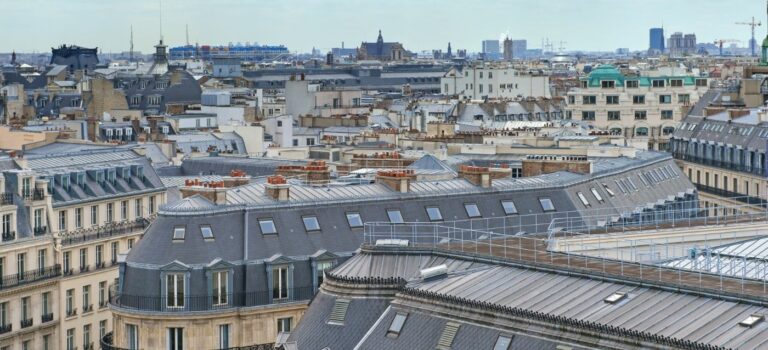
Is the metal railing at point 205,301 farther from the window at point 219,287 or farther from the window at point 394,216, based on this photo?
the window at point 394,216

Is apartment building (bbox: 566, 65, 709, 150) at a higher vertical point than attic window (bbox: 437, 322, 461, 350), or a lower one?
higher

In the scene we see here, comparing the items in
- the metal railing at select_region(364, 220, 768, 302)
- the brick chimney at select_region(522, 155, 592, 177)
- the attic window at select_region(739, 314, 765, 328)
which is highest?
the brick chimney at select_region(522, 155, 592, 177)

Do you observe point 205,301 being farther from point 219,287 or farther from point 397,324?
point 397,324

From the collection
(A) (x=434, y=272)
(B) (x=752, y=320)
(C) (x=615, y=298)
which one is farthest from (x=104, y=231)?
Result: (B) (x=752, y=320)

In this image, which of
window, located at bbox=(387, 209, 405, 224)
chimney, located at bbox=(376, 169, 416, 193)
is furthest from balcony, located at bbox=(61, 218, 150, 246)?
window, located at bbox=(387, 209, 405, 224)

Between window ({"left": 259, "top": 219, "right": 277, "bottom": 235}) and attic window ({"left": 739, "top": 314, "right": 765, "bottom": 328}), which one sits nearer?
attic window ({"left": 739, "top": 314, "right": 765, "bottom": 328})

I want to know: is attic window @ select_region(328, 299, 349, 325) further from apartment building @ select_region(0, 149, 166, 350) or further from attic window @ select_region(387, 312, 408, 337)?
apartment building @ select_region(0, 149, 166, 350)

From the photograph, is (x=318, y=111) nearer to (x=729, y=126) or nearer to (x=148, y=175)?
(x=729, y=126)

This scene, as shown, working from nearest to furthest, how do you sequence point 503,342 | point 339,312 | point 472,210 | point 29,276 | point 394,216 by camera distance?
1. point 503,342
2. point 339,312
3. point 394,216
4. point 472,210
5. point 29,276
